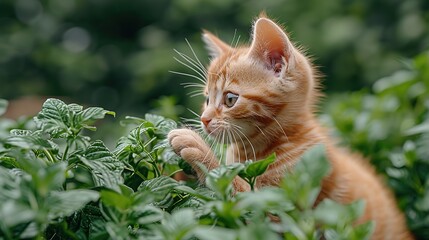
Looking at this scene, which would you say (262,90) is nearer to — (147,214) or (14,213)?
(147,214)

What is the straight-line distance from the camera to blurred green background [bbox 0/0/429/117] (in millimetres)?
3646

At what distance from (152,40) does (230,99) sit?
8.82ft

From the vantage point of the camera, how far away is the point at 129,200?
34.1 inches

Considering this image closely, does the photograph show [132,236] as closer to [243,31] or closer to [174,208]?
[174,208]

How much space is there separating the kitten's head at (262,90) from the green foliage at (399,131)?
39 centimetres

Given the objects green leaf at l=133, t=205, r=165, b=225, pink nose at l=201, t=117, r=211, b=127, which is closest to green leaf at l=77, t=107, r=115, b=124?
green leaf at l=133, t=205, r=165, b=225

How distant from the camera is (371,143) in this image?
1938 mm

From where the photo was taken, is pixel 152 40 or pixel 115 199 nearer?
pixel 115 199

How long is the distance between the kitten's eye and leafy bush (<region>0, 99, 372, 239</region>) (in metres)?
0.35

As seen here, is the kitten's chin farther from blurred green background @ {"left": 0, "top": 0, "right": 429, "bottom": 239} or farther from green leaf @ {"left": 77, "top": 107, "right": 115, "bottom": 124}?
green leaf @ {"left": 77, "top": 107, "right": 115, "bottom": 124}

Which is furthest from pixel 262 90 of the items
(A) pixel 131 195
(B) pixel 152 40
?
(B) pixel 152 40

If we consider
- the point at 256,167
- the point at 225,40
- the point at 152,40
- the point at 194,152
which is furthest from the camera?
the point at 152,40

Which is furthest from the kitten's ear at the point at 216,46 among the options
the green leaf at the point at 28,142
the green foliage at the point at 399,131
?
the green leaf at the point at 28,142

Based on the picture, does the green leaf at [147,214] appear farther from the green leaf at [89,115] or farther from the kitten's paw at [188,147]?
the kitten's paw at [188,147]
